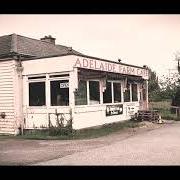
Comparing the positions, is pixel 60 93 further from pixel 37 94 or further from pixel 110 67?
pixel 110 67

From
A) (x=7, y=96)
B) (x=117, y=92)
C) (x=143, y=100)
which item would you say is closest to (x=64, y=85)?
(x=7, y=96)

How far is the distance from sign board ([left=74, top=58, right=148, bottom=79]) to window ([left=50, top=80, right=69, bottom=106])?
3.82 feet

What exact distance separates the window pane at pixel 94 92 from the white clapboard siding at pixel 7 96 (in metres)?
3.89

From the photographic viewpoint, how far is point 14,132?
16.5 meters

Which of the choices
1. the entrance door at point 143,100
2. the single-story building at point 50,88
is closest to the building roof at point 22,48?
the single-story building at point 50,88

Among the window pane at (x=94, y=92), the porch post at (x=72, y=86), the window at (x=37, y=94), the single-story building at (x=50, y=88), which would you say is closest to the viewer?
the porch post at (x=72, y=86)

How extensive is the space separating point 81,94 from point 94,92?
4.61 ft

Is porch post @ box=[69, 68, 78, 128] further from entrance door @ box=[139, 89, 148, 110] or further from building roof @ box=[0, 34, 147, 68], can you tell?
entrance door @ box=[139, 89, 148, 110]

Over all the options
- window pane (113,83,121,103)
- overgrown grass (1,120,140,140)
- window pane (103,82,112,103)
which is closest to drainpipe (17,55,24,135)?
overgrown grass (1,120,140,140)

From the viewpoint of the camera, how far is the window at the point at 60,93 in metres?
15.7

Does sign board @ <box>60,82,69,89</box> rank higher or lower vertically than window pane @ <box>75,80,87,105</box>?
higher

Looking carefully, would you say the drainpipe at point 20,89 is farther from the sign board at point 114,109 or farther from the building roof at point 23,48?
the sign board at point 114,109

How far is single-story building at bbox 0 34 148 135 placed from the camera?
15500mm

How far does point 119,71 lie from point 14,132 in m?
6.90
